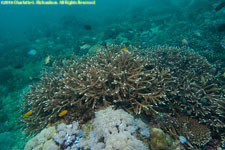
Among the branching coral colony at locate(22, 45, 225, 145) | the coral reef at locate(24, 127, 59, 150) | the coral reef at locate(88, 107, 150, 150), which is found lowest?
the coral reef at locate(24, 127, 59, 150)

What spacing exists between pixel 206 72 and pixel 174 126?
3.36 meters

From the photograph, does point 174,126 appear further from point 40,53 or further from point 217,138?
point 40,53

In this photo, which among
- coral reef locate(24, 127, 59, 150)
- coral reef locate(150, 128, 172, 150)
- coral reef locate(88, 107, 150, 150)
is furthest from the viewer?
coral reef locate(24, 127, 59, 150)

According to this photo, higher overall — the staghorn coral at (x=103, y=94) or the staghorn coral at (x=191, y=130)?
the staghorn coral at (x=103, y=94)

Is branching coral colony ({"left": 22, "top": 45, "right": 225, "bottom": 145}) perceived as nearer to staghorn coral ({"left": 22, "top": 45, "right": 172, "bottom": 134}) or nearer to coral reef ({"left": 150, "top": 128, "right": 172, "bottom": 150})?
staghorn coral ({"left": 22, "top": 45, "right": 172, "bottom": 134})

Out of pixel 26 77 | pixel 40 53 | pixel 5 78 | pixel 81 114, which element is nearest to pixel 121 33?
pixel 40 53

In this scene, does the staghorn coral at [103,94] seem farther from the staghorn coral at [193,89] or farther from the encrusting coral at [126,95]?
the staghorn coral at [193,89]

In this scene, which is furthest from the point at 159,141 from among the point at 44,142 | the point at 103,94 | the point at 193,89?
the point at 44,142

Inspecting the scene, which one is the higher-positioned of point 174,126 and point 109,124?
point 109,124

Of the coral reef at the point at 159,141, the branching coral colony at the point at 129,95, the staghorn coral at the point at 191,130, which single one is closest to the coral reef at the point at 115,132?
the coral reef at the point at 159,141

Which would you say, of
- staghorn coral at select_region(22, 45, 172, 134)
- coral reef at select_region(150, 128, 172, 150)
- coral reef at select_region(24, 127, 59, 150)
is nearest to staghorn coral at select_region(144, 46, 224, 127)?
staghorn coral at select_region(22, 45, 172, 134)

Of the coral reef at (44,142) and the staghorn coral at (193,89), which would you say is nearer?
the coral reef at (44,142)

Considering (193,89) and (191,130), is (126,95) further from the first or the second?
(193,89)

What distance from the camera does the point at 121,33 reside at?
15742 millimetres
